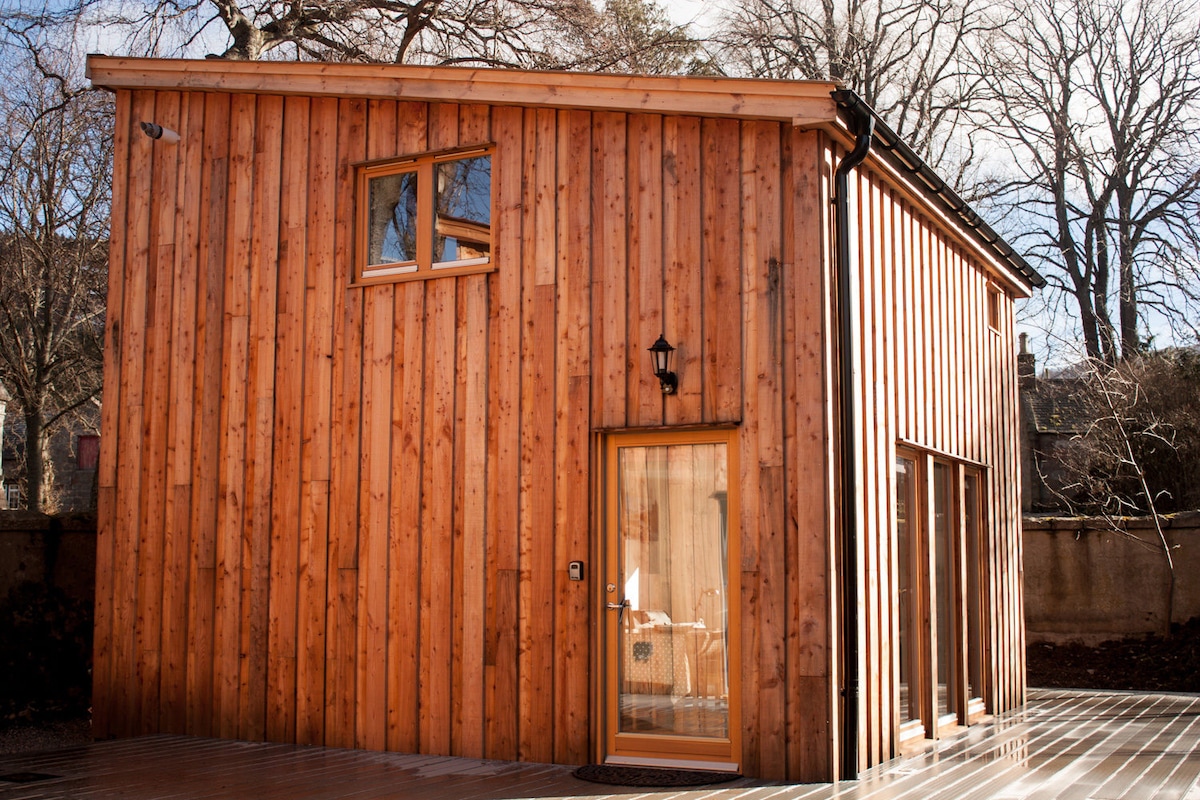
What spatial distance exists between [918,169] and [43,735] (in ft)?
25.0

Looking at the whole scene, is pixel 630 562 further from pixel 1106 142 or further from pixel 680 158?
pixel 1106 142

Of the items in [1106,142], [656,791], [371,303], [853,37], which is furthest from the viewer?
[1106,142]

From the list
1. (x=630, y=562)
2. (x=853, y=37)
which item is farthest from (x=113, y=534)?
(x=853, y=37)

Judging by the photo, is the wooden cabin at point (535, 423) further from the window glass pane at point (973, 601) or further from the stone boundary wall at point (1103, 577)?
the stone boundary wall at point (1103, 577)

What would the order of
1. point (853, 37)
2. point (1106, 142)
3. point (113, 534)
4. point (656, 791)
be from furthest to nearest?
point (1106, 142), point (853, 37), point (113, 534), point (656, 791)

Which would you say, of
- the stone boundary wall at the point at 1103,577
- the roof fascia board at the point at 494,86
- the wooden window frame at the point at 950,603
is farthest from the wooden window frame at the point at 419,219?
the stone boundary wall at the point at 1103,577

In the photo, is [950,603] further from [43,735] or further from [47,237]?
[47,237]

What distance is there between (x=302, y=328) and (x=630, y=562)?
2.89 m

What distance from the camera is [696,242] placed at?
7.05 meters

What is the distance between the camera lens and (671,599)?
695 cm

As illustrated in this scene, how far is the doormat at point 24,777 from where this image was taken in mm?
6645

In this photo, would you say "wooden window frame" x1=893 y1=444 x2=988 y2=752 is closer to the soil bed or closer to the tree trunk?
the soil bed

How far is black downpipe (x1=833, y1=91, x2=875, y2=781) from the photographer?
6559 millimetres

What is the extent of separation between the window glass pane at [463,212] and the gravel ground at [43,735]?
172 inches
